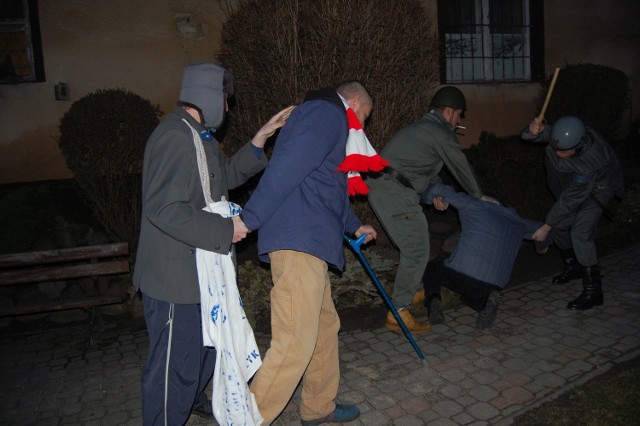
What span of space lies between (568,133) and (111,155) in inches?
193

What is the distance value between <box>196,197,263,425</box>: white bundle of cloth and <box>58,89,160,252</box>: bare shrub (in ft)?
12.7

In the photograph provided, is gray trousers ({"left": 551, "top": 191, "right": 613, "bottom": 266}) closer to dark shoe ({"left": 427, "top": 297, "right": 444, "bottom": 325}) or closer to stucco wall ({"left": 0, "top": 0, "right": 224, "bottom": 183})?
dark shoe ({"left": 427, "top": 297, "right": 444, "bottom": 325})

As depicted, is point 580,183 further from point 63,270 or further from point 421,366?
point 63,270

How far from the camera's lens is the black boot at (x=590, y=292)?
5047 mm

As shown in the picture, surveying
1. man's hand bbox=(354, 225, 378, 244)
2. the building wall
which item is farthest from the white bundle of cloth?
the building wall

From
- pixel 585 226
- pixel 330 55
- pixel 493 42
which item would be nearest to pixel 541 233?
pixel 585 226

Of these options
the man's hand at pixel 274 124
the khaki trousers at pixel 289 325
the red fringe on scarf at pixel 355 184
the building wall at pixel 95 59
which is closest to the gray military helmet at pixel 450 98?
the red fringe on scarf at pixel 355 184

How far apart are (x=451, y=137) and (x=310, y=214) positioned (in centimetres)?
216

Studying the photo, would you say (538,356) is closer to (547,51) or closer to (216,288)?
(216,288)

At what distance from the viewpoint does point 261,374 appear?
9.89 ft

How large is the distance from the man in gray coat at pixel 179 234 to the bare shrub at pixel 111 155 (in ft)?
12.3

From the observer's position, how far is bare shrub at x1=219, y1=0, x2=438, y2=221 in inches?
205

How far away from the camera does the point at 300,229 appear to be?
2898 mm

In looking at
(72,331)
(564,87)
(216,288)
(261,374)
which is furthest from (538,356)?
(564,87)
